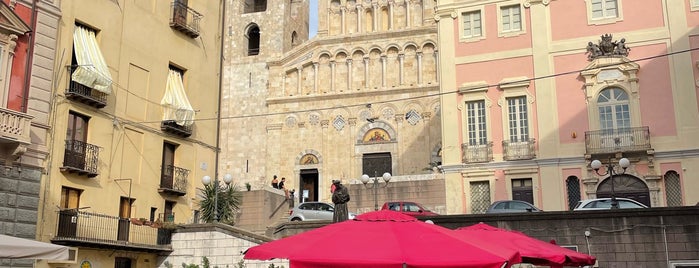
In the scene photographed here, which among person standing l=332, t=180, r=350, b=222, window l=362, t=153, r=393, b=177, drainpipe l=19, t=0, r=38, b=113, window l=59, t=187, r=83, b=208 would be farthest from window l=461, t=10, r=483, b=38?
drainpipe l=19, t=0, r=38, b=113

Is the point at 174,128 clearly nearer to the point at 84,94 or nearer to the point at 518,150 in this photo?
the point at 84,94

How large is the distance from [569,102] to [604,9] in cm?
408

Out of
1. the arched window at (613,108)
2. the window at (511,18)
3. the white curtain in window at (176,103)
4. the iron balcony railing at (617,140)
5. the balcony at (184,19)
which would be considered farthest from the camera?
the window at (511,18)

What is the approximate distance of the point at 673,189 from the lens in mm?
26688

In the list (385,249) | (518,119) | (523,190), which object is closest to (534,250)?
(385,249)

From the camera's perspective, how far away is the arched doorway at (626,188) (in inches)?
1063

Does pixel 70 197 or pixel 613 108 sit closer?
pixel 70 197

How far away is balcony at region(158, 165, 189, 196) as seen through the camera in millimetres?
25125

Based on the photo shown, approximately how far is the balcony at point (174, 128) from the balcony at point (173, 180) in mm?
1248

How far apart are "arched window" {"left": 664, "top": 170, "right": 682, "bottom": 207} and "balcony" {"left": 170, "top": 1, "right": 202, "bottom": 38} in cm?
1868

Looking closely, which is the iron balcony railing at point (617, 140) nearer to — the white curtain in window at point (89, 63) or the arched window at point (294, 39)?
the white curtain in window at point (89, 63)

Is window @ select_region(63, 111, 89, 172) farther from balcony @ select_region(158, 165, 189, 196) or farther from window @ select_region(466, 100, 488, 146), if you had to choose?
window @ select_region(466, 100, 488, 146)

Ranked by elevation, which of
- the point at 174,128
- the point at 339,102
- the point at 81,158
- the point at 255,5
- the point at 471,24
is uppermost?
the point at 255,5

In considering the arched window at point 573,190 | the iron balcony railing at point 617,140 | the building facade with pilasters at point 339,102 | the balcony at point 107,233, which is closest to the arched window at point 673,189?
the iron balcony railing at point 617,140
